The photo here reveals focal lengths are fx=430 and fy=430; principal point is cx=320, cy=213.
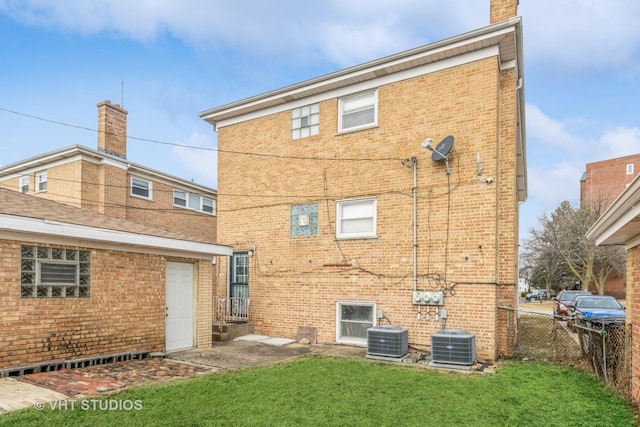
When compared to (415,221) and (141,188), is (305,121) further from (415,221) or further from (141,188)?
(141,188)

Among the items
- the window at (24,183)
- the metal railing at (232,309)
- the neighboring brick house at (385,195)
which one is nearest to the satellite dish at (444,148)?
the neighboring brick house at (385,195)

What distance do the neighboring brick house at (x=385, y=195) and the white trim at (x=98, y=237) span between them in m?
2.64

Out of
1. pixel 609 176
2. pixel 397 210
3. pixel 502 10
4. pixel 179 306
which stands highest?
pixel 609 176

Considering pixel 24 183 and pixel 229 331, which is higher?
pixel 24 183

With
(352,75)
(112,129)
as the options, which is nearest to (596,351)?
(352,75)

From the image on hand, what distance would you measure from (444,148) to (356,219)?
3009mm

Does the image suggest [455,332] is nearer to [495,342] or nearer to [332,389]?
[495,342]

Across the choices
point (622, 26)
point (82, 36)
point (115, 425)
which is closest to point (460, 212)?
point (115, 425)

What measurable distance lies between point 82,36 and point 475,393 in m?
16.5

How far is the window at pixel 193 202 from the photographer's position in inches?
861

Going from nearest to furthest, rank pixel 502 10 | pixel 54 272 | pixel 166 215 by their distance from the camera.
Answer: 1. pixel 54 272
2. pixel 502 10
3. pixel 166 215

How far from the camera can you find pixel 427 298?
10.2 meters

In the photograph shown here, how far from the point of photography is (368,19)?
13.3m

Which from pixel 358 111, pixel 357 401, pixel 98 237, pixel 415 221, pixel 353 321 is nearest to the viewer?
pixel 357 401
